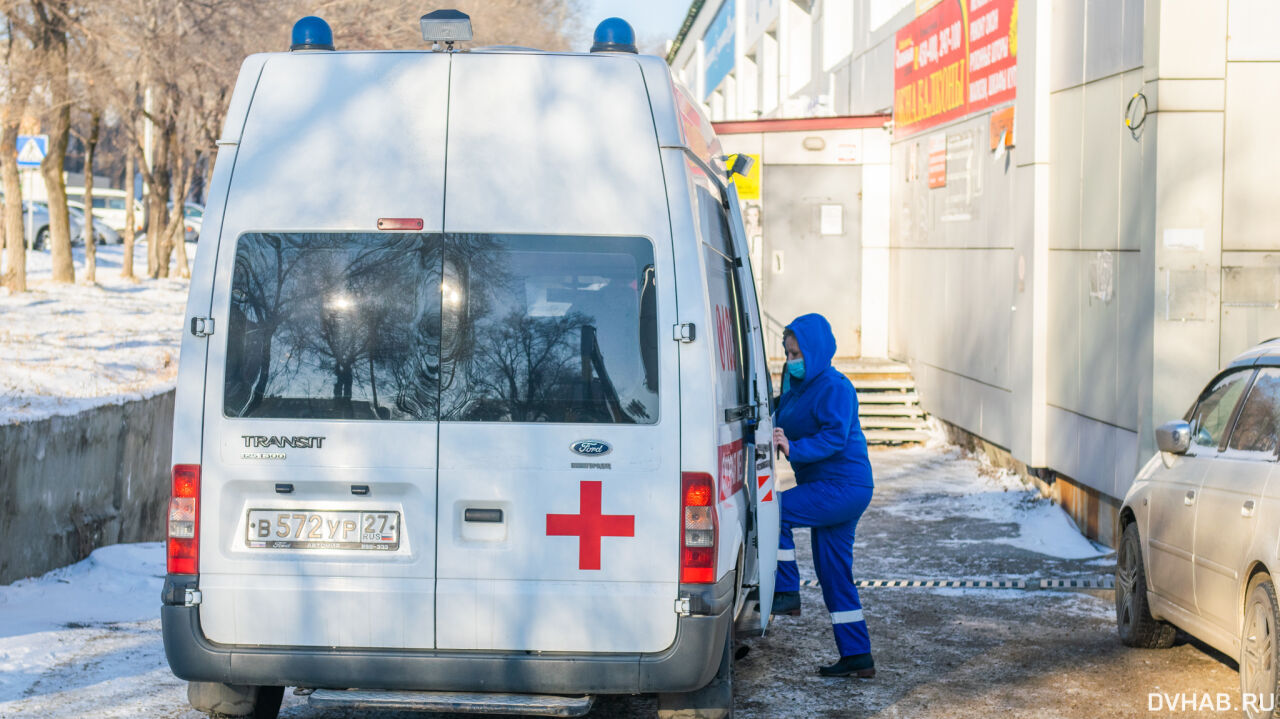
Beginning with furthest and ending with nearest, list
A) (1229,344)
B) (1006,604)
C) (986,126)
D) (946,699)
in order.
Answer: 1. (986,126)
2. (1229,344)
3. (1006,604)
4. (946,699)

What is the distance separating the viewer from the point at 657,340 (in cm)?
468

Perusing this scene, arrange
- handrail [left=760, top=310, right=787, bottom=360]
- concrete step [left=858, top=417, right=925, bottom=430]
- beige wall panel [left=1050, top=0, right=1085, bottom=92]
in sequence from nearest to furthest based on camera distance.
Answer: beige wall panel [left=1050, top=0, right=1085, bottom=92] < concrete step [left=858, top=417, right=925, bottom=430] < handrail [left=760, top=310, right=787, bottom=360]

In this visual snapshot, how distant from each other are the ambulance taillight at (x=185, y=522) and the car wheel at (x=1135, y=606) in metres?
4.81

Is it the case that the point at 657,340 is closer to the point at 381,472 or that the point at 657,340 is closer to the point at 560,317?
the point at 560,317

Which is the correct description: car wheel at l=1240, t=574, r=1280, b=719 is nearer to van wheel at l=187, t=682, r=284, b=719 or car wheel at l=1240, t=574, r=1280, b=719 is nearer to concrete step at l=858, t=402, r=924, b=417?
van wheel at l=187, t=682, r=284, b=719

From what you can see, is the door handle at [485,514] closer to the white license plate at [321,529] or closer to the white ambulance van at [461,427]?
the white ambulance van at [461,427]

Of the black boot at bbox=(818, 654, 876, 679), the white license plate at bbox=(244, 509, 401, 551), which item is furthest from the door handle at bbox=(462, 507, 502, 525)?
the black boot at bbox=(818, 654, 876, 679)

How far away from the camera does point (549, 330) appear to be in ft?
15.5

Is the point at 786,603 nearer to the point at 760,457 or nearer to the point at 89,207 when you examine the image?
the point at 760,457

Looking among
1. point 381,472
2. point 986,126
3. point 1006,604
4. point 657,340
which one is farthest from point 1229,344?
point 381,472

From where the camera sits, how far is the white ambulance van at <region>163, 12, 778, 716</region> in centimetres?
467

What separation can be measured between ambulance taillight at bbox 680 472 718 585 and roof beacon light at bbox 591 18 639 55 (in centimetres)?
170

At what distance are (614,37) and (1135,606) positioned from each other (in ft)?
13.9

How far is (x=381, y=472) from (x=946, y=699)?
3078mm
